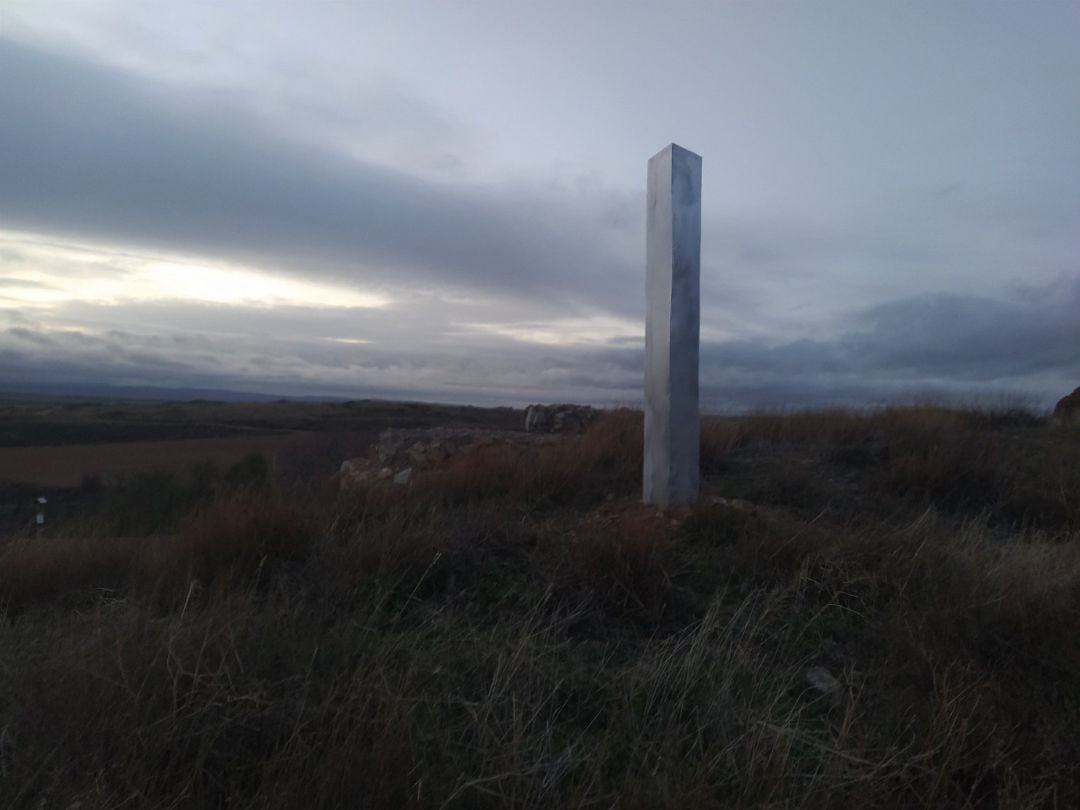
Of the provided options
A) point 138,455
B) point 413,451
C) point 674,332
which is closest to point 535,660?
point 674,332

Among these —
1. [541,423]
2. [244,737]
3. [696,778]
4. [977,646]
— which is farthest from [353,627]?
[541,423]

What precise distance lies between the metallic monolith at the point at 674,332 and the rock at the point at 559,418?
6519mm

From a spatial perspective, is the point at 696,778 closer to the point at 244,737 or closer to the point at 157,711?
the point at 244,737

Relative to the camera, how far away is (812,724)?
13.9 feet

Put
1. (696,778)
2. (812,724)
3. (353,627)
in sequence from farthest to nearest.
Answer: (353,627) → (812,724) → (696,778)

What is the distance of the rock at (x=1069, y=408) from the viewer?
62.4 feet

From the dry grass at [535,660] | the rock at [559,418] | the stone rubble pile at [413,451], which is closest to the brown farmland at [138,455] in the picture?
the stone rubble pile at [413,451]

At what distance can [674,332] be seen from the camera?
299 inches

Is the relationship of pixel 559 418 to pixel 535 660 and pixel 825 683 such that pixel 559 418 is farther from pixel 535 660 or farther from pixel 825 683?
pixel 535 660

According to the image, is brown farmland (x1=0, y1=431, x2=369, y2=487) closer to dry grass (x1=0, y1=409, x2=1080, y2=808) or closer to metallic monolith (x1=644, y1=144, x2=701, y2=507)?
metallic monolith (x1=644, y1=144, x2=701, y2=507)

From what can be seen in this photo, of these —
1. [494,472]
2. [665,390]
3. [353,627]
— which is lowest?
[353,627]

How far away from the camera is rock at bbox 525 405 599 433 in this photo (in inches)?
583

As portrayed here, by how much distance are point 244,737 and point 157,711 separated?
0.40 m

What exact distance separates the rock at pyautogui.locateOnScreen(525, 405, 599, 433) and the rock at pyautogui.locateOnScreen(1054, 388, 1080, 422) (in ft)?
35.1
